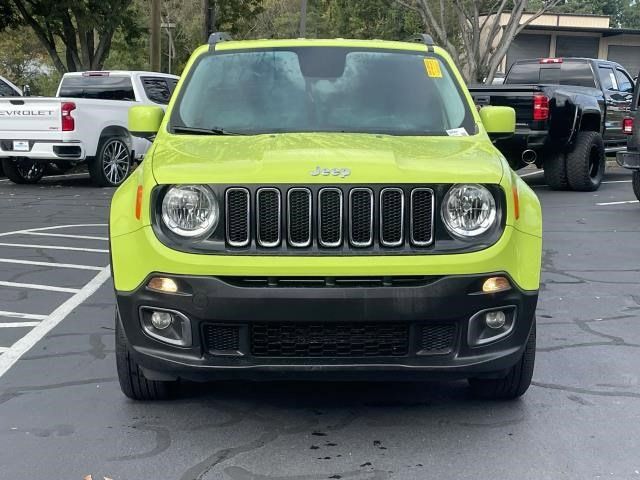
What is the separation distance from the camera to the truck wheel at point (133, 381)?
4324 mm

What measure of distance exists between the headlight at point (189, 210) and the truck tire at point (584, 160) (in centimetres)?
1018

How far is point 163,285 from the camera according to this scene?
387cm

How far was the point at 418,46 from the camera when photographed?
5.52 m

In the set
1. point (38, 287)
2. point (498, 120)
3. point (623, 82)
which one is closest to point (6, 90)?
point (38, 287)

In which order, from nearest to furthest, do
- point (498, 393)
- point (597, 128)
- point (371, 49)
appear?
point (498, 393) → point (371, 49) → point (597, 128)

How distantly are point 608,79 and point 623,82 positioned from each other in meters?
0.54

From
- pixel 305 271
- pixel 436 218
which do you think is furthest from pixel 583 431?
pixel 305 271

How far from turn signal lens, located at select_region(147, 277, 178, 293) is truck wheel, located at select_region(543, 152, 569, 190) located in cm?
1047

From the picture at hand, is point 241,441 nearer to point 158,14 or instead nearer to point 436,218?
point 436,218

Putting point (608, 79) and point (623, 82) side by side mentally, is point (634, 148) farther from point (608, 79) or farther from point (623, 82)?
point (623, 82)

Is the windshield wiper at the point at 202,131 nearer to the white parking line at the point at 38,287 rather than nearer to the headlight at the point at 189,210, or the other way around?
the headlight at the point at 189,210

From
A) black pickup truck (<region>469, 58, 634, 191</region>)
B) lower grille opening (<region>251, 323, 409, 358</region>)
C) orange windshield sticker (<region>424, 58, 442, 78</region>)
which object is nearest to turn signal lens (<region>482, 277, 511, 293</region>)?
lower grille opening (<region>251, 323, 409, 358</region>)

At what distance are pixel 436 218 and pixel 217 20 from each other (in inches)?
1075

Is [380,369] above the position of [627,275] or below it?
above
